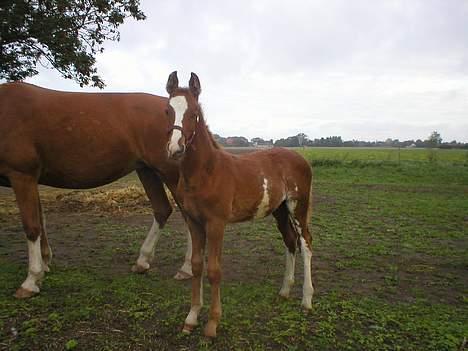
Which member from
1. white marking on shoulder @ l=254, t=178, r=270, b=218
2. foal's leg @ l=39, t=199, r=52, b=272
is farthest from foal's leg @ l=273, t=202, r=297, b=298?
foal's leg @ l=39, t=199, r=52, b=272

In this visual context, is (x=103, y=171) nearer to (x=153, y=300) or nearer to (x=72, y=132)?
(x=72, y=132)

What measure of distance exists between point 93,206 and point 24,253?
4.24m

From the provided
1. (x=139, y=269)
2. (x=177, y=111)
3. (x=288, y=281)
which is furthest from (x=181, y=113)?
(x=139, y=269)

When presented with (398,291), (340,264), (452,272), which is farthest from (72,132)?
(452,272)

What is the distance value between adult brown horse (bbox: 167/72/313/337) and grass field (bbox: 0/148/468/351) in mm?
431

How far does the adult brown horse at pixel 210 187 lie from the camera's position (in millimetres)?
3465

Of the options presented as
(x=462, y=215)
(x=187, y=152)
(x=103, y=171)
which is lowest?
(x=462, y=215)

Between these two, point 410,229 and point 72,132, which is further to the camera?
point 410,229

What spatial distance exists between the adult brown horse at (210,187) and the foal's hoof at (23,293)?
1.97 metres

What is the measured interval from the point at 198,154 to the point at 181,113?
0.49 meters

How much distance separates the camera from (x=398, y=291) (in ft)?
15.8

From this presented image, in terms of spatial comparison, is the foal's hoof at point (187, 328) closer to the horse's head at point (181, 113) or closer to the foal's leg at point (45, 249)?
the horse's head at point (181, 113)

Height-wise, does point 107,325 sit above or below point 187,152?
below

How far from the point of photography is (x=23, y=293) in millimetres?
4328
